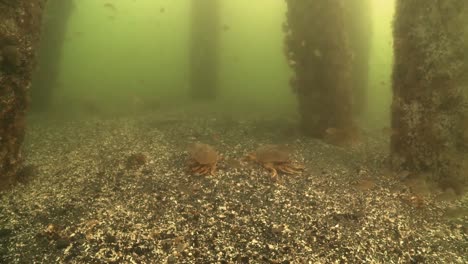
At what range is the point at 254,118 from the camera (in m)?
12.1

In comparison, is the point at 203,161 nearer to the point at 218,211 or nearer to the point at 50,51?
the point at 218,211

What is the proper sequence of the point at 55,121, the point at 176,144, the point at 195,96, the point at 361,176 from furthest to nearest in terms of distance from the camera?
the point at 195,96 < the point at 55,121 < the point at 176,144 < the point at 361,176

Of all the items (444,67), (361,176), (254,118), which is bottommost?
(361,176)

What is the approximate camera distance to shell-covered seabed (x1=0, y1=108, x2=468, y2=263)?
440 centimetres

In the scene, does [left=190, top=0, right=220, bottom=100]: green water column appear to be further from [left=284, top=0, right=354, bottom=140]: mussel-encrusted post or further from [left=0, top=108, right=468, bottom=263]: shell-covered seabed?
[left=0, top=108, right=468, bottom=263]: shell-covered seabed

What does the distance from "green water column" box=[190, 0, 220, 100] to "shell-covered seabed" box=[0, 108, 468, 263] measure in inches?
392

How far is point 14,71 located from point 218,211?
4.27 meters

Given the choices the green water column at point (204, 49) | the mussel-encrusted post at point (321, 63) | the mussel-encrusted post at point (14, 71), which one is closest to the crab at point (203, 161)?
the mussel-encrusted post at point (14, 71)

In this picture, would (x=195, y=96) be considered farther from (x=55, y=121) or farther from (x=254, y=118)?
(x=55, y=121)

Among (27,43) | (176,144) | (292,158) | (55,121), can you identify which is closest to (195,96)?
(55,121)

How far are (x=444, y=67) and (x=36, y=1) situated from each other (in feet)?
25.6

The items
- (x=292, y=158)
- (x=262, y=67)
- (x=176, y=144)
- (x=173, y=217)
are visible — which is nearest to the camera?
(x=173, y=217)

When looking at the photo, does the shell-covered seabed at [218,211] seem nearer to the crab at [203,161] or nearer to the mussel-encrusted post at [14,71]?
the crab at [203,161]

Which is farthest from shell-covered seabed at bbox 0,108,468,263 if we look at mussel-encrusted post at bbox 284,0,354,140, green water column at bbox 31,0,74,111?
green water column at bbox 31,0,74,111
